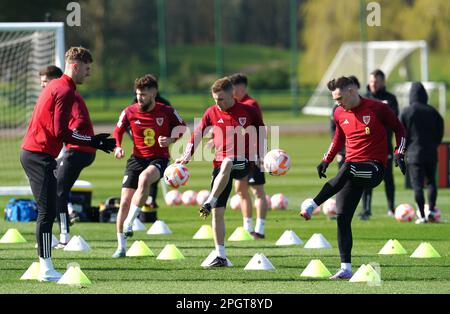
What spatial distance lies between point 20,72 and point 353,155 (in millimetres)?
18128

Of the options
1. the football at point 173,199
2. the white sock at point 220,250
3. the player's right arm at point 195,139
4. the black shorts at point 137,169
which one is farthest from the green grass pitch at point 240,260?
the player's right arm at point 195,139

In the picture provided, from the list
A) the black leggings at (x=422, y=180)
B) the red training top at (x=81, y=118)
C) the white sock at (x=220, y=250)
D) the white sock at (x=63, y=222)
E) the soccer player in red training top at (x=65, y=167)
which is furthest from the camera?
the black leggings at (x=422, y=180)

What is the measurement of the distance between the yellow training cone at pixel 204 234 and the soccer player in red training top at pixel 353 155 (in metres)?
3.93

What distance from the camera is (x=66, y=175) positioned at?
14547 mm

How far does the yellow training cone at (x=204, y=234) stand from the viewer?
15344 mm

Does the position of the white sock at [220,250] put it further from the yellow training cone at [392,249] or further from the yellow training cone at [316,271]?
the yellow training cone at [392,249]

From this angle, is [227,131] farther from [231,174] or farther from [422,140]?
[422,140]

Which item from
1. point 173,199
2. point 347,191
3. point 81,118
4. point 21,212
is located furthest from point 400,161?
point 173,199

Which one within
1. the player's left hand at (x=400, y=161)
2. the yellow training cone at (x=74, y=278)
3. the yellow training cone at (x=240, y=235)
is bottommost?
the yellow training cone at (x=240, y=235)

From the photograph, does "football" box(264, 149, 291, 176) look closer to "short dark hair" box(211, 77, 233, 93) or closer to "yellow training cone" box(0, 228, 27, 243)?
"short dark hair" box(211, 77, 233, 93)

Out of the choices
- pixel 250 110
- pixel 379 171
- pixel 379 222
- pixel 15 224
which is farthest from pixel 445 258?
pixel 15 224

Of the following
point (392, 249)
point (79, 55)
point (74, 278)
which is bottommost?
point (392, 249)

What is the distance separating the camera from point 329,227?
16.7 metres
